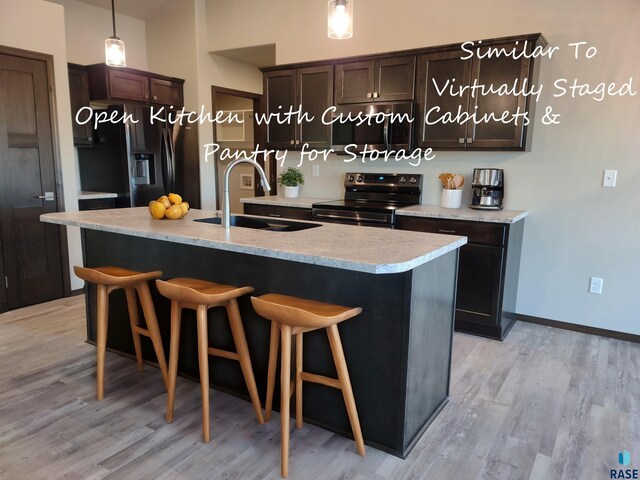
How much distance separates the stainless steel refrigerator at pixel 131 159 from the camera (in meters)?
4.62

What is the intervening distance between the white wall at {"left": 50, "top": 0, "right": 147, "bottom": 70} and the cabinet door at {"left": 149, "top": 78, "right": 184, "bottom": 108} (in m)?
0.61

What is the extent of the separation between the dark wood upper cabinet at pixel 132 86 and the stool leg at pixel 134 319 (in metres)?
2.79

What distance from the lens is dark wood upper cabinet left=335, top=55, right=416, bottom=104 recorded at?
371cm

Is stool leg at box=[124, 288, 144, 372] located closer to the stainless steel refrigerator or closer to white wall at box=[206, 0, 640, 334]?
the stainless steel refrigerator

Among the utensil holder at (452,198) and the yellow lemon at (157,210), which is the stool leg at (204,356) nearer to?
the yellow lemon at (157,210)

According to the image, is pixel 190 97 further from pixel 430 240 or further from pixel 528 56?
pixel 430 240

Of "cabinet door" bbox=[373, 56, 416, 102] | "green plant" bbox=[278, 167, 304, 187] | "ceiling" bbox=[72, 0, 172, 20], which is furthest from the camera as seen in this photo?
"ceiling" bbox=[72, 0, 172, 20]

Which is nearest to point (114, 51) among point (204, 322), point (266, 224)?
point (266, 224)

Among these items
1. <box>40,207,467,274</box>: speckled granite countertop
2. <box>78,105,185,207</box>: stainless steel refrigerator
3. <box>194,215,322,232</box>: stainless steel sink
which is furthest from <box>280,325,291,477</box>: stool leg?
<box>78,105,185,207</box>: stainless steel refrigerator

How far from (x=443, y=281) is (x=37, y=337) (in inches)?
112

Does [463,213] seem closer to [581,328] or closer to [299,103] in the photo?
[581,328]

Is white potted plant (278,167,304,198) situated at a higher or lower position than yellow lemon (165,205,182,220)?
higher

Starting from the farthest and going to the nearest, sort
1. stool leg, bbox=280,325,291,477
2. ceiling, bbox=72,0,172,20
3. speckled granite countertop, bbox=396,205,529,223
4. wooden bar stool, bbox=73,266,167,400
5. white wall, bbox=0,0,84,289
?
ceiling, bbox=72,0,172,20
white wall, bbox=0,0,84,289
speckled granite countertop, bbox=396,205,529,223
wooden bar stool, bbox=73,266,167,400
stool leg, bbox=280,325,291,477

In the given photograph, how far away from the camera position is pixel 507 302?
3.44m
